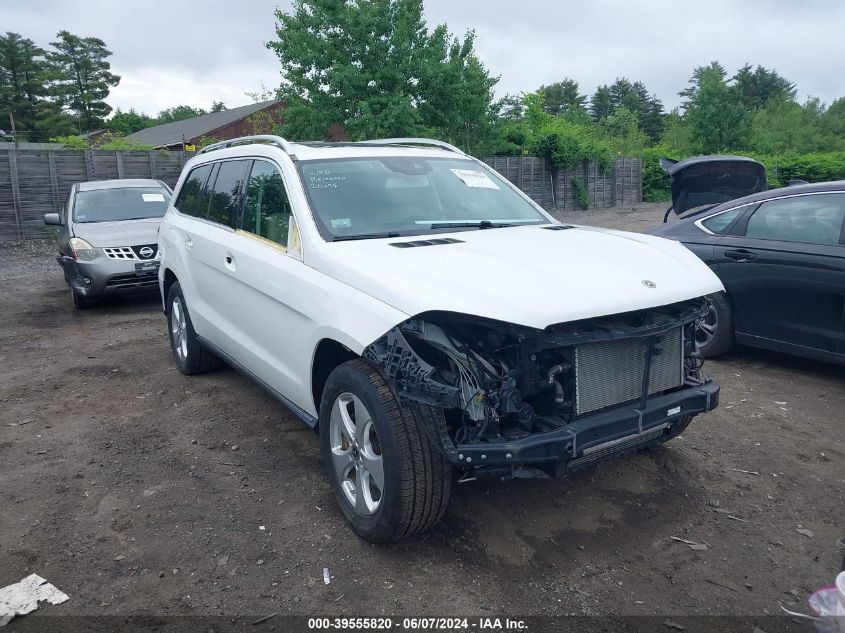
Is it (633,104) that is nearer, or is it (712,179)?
(712,179)

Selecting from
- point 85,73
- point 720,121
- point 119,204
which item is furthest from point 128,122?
point 119,204

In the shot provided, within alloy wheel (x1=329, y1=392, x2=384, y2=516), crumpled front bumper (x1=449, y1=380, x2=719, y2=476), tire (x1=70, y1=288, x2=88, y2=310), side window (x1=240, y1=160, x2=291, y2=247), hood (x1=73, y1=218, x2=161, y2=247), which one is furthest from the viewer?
tire (x1=70, y1=288, x2=88, y2=310)

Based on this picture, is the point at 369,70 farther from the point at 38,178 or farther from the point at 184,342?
the point at 184,342

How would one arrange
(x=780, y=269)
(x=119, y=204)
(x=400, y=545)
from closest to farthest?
(x=400, y=545) < (x=780, y=269) < (x=119, y=204)

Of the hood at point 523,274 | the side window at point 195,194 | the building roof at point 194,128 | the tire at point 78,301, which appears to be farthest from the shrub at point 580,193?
the hood at point 523,274

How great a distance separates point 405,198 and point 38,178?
582 inches

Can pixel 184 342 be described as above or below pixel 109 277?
below

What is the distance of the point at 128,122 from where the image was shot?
71.5m

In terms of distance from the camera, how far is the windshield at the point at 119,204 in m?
9.94

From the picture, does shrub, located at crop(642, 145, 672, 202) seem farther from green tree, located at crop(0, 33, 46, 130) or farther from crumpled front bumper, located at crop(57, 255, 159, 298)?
green tree, located at crop(0, 33, 46, 130)

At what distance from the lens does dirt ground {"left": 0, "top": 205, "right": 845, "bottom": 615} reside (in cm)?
292

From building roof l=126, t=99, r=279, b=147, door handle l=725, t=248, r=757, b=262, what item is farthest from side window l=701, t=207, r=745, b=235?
building roof l=126, t=99, r=279, b=147

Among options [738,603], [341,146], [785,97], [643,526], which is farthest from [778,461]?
[785,97]

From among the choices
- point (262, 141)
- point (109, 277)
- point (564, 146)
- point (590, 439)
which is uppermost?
point (564, 146)
